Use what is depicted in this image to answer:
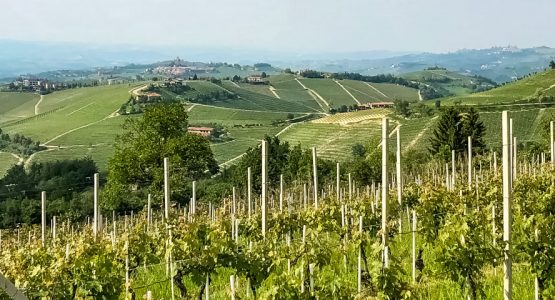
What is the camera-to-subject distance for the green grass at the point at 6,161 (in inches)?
2547

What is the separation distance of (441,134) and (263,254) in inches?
1537

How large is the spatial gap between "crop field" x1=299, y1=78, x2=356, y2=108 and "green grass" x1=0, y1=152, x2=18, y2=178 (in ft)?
221

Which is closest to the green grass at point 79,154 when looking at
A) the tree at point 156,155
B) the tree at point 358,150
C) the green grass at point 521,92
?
the tree at point 358,150

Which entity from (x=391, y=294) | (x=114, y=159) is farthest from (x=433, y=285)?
(x=114, y=159)

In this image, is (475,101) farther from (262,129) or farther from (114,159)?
(114,159)

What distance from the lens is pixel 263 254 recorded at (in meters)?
9.24

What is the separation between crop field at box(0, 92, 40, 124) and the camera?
106 metres

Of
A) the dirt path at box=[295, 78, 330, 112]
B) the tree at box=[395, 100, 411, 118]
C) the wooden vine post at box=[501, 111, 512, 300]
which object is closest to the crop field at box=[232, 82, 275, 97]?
the dirt path at box=[295, 78, 330, 112]

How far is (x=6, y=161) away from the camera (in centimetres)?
6875

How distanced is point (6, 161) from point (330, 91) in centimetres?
8223

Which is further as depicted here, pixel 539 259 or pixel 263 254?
pixel 263 254

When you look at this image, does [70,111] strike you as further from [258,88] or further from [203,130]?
[258,88]

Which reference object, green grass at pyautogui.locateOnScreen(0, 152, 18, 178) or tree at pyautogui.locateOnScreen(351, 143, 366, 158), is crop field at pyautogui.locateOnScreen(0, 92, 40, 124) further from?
tree at pyautogui.locateOnScreen(351, 143, 366, 158)

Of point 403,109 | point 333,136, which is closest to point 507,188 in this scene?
point 333,136
